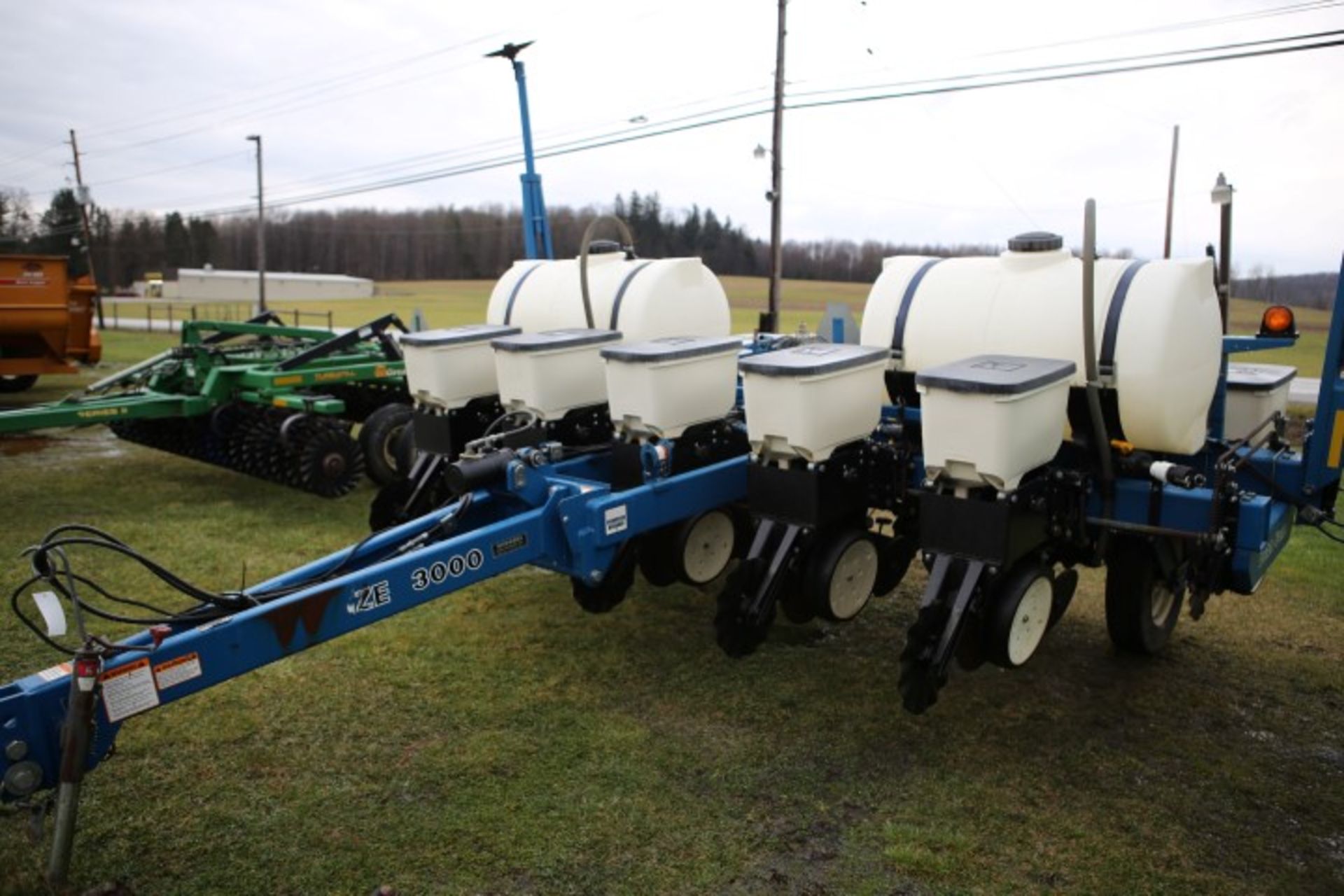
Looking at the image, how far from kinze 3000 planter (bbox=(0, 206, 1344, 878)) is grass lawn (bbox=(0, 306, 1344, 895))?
0.44 meters

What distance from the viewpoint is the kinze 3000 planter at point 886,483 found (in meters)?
3.64

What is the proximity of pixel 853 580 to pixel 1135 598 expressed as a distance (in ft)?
4.68

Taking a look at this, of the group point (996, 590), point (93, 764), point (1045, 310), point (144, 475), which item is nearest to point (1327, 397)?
point (1045, 310)

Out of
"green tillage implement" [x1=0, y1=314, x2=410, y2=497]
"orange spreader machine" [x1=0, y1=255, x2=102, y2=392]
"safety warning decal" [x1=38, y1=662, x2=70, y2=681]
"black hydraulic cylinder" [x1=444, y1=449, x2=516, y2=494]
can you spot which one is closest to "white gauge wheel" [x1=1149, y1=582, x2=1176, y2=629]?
"black hydraulic cylinder" [x1=444, y1=449, x2=516, y2=494]

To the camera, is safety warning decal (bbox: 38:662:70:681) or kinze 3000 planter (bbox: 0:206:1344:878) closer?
safety warning decal (bbox: 38:662:70:681)

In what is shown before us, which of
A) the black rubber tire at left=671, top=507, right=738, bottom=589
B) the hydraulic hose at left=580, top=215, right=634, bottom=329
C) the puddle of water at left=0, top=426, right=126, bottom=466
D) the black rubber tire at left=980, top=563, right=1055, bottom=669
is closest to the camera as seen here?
the black rubber tire at left=980, top=563, right=1055, bottom=669

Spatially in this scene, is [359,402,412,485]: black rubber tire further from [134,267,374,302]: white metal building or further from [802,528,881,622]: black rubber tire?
[134,267,374,302]: white metal building

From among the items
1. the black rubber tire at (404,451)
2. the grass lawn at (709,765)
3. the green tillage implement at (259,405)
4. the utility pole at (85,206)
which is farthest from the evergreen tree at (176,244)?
the grass lawn at (709,765)

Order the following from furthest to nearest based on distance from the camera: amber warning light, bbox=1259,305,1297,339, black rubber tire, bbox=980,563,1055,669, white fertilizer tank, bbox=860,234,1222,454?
amber warning light, bbox=1259,305,1297,339 < white fertilizer tank, bbox=860,234,1222,454 < black rubber tire, bbox=980,563,1055,669

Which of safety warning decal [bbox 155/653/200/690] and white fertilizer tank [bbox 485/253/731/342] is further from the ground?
white fertilizer tank [bbox 485/253/731/342]

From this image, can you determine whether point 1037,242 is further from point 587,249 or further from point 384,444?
point 384,444

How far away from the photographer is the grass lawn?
3.38 metres

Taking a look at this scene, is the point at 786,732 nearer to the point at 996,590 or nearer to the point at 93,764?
the point at 996,590

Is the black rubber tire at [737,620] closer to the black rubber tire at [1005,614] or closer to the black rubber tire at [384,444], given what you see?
the black rubber tire at [1005,614]
